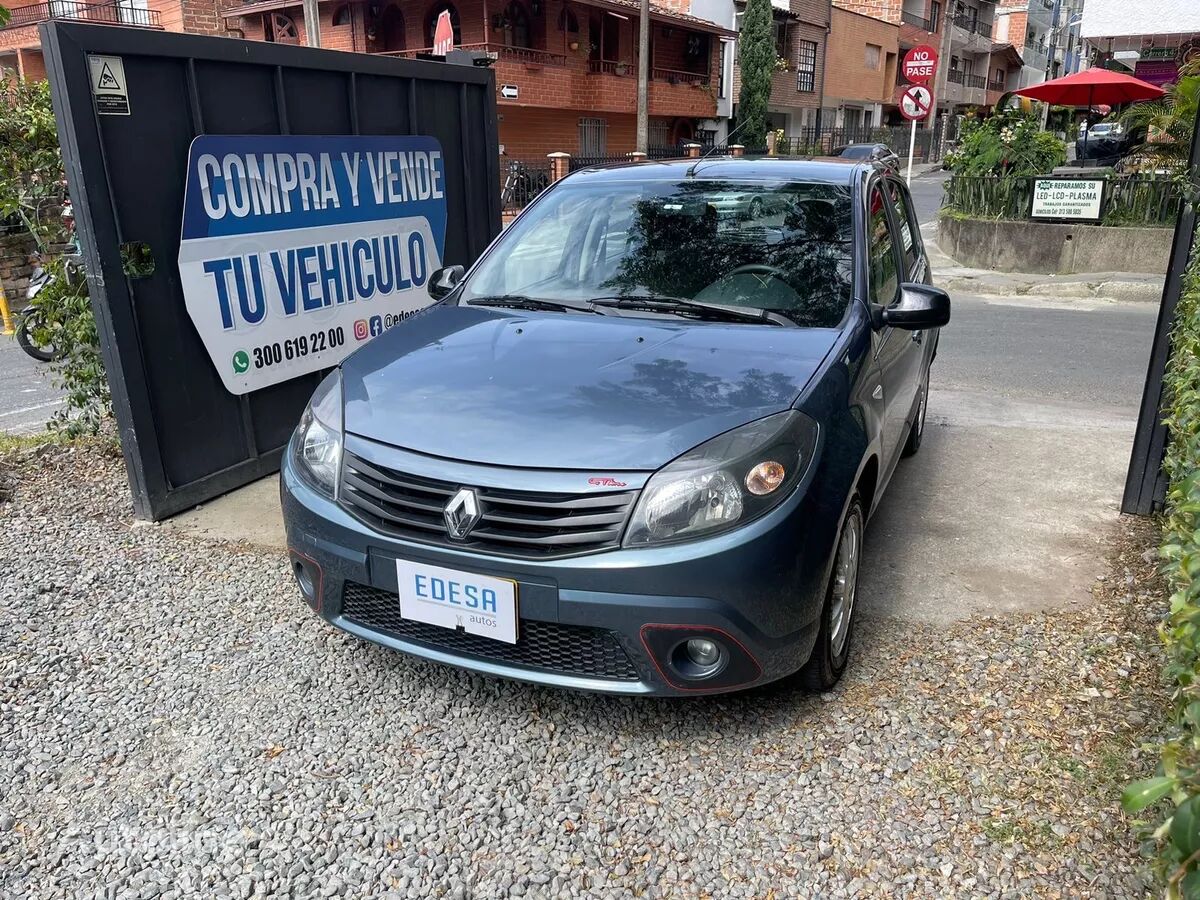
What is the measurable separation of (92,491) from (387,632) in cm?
293

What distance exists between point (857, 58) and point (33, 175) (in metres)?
46.7

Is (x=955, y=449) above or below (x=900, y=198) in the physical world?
below

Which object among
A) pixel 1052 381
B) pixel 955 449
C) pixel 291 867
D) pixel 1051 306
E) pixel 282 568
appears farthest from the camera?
pixel 1051 306

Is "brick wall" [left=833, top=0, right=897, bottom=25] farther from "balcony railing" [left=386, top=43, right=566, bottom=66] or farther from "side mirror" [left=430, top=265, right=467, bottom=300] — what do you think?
"side mirror" [left=430, top=265, right=467, bottom=300]

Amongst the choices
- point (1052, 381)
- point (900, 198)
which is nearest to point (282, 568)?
point (900, 198)

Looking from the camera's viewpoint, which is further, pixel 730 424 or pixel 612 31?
pixel 612 31

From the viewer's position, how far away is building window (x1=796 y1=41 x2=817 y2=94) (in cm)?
4156

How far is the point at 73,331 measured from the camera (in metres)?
5.05

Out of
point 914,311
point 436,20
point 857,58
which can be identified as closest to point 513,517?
point 914,311

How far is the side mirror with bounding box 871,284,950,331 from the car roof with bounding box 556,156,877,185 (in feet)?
2.11

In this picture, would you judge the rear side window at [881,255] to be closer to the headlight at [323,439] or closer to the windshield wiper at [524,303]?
the windshield wiper at [524,303]

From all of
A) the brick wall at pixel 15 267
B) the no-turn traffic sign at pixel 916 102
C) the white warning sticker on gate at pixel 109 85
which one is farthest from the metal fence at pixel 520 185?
the white warning sticker on gate at pixel 109 85

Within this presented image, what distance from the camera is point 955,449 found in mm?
5637

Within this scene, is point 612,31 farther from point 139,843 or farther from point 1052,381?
point 139,843
